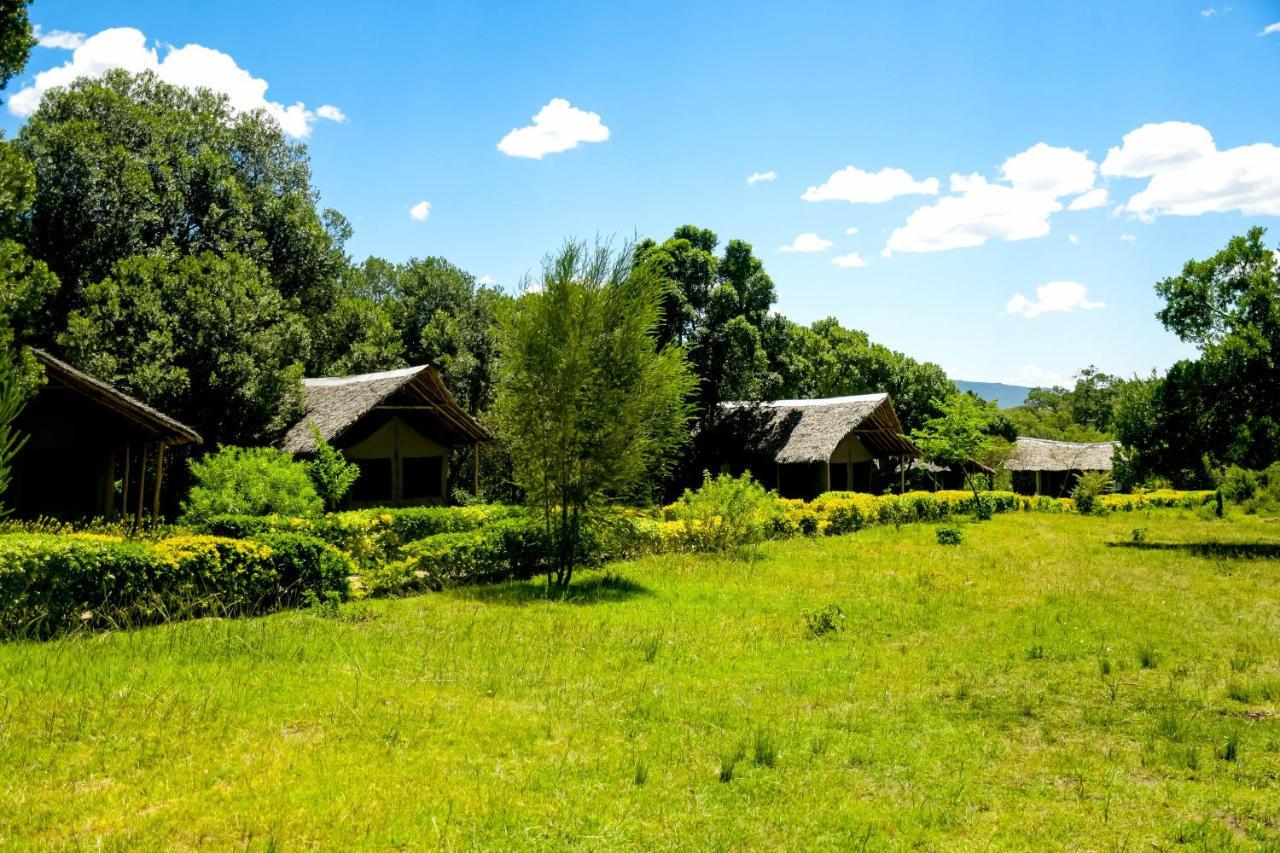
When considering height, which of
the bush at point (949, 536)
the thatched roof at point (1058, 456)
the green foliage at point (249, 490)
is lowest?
the bush at point (949, 536)

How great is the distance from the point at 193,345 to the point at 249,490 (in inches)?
376

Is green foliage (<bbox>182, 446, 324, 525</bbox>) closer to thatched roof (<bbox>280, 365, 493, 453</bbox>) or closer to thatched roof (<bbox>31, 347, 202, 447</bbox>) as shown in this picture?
thatched roof (<bbox>31, 347, 202, 447</bbox>)

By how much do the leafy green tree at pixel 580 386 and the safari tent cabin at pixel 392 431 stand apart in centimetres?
982

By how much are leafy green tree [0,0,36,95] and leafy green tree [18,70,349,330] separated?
1269 centimetres

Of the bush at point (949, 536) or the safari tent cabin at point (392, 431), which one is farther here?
the safari tent cabin at point (392, 431)

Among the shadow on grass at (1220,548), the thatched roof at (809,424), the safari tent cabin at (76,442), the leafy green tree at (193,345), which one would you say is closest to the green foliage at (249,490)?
the safari tent cabin at (76,442)

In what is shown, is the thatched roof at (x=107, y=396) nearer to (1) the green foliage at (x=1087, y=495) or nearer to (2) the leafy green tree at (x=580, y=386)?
(2) the leafy green tree at (x=580, y=386)

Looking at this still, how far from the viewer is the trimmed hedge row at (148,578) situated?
30.3 ft

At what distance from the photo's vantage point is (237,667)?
26.8 feet

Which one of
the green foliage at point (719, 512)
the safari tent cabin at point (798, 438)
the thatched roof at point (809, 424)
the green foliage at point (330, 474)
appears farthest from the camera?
the safari tent cabin at point (798, 438)

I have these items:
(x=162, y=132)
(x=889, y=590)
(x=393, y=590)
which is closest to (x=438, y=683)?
(x=393, y=590)

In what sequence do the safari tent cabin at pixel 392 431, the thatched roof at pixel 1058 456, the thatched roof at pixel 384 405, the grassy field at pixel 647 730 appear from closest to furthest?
the grassy field at pixel 647 730 → the thatched roof at pixel 384 405 → the safari tent cabin at pixel 392 431 → the thatched roof at pixel 1058 456

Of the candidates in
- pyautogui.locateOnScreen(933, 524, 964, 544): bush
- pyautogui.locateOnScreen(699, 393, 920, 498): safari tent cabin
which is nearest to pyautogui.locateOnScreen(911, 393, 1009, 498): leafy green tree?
pyautogui.locateOnScreen(699, 393, 920, 498): safari tent cabin

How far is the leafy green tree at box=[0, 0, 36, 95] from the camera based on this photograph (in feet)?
45.0
